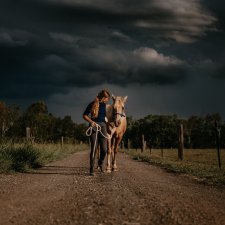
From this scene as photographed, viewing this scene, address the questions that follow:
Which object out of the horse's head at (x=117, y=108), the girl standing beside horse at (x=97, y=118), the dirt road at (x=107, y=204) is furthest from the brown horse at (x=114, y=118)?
the dirt road at (x=107, y=204)

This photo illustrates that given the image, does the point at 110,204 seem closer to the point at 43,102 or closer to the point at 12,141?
the point at 12,141

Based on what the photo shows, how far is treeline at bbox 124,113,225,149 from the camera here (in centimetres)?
8925

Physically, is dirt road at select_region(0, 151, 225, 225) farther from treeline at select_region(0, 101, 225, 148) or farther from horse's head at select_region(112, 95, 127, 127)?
treeline at select_region(0, 101, 225, 148)

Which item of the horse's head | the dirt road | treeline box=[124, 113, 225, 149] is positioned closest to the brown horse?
the horse's head

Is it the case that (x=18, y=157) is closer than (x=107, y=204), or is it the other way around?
(x=107, y=204)

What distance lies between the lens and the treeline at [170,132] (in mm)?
89250

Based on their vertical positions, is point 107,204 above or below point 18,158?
below

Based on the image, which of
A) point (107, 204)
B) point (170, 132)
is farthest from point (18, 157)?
point (170, 132)

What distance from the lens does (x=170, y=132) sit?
95.4 meters

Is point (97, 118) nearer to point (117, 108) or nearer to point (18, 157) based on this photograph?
point (117, 108)

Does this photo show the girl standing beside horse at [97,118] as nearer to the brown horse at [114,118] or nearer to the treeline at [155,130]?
the brown horse at [114,118]

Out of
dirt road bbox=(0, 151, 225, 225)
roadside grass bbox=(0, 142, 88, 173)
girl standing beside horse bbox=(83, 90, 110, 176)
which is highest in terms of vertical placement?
girl standing beside horse bbox=(83, 90, 110, 176)

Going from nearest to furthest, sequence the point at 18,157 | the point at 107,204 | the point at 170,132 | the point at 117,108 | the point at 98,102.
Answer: the point at 107,204 < the point at 98,102 < the point at 117,108 < the point at 18,157 < the point at 170,132

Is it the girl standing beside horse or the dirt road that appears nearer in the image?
the dirt road
